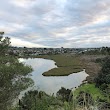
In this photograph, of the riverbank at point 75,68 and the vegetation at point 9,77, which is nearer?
the vegetation at point 9,77

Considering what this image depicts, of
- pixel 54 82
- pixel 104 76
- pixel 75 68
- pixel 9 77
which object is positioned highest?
pixel 9 77

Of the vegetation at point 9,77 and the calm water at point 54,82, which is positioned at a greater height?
the vegetation at point 9,77

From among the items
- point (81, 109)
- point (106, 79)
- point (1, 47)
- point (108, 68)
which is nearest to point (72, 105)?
point (81, 109)

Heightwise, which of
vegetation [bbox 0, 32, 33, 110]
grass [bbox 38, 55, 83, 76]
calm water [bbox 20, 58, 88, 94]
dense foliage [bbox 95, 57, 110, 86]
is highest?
vegetation [bbox 0, 32, 33, 110]

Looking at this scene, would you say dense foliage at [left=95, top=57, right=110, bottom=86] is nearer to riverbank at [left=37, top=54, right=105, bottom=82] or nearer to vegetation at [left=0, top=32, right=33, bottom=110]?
riverbank at [left=37, top=54, right=105, bottom=82]

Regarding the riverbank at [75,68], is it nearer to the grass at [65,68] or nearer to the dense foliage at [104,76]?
the grass at [65,68]

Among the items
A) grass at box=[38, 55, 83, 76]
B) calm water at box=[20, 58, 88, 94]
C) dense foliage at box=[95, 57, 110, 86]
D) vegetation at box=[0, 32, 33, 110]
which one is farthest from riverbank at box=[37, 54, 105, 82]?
vegetation at box=[0, 32, 33, 110]

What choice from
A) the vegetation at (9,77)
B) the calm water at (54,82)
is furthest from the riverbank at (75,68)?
the vegetation at (9,77)

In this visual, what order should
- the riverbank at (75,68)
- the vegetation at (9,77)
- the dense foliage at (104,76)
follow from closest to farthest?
the vegetation at (9,77), the dense foliage at (104,76), the riverbank at (75,68)

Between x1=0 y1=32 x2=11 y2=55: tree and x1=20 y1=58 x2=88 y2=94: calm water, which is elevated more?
x1=0 y1=32 x2=11 y2=55: tree

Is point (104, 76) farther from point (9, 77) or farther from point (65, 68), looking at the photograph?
point (65, 68)

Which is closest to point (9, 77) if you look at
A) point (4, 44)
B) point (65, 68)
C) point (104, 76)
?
point (4, 44)

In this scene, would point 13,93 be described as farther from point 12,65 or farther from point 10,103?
point 12,65

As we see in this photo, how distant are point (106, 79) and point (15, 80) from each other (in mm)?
28209
